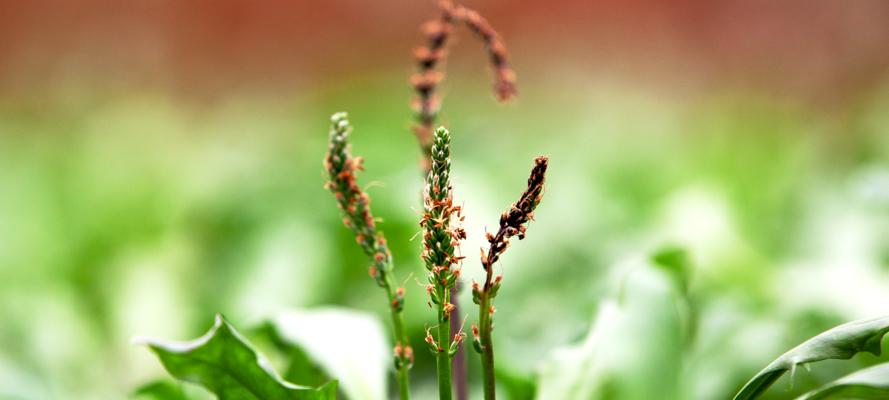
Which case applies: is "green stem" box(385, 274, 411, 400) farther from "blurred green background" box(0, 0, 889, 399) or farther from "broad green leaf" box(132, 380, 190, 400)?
"broad green leaf" box(132, 380, 190, 400)

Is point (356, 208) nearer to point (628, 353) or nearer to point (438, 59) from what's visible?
point (438, 59)

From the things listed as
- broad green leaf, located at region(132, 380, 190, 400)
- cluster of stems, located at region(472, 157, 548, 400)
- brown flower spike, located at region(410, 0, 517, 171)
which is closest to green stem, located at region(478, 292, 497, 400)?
cluster of stems, located at region(472, 157, 548, 400)

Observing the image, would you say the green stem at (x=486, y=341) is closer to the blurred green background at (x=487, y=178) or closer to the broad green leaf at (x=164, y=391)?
the blurred green background at (x=487, y=178)

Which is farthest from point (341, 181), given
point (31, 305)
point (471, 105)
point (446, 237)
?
point (471, 105)

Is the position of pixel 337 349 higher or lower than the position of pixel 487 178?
lower

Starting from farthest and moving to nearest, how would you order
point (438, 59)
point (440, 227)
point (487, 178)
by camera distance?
point (487, 178) → point (438, 59) → point (440, 227)

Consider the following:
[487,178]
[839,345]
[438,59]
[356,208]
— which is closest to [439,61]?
[438,59]
